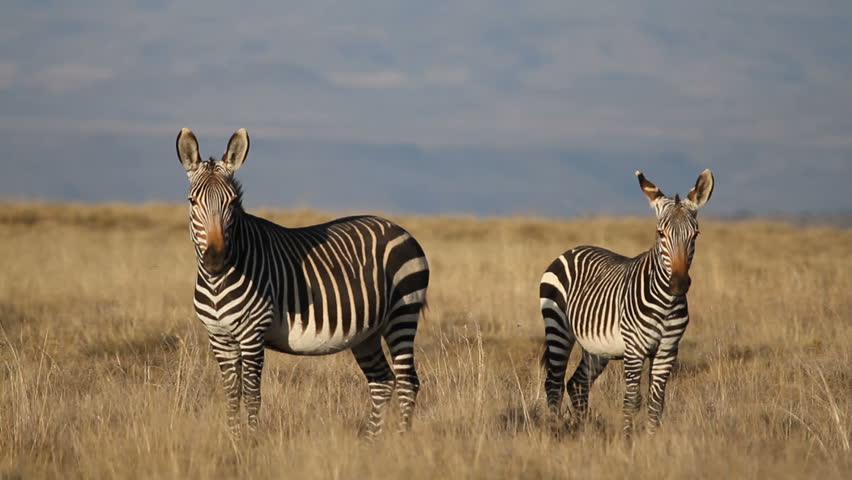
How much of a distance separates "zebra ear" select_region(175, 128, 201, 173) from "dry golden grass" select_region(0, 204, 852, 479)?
193 centimetres

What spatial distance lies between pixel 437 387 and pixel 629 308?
217 cm

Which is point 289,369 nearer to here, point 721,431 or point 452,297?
point 721,431

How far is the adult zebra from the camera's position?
6.41 metres

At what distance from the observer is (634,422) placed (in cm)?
719

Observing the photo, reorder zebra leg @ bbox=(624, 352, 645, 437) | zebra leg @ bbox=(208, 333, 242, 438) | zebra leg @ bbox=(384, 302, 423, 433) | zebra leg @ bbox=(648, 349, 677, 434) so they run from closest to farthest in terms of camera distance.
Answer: zebra leg @ bbox=(208, 333, 242, 438)
zebra leg @ bbox=(648, 349, 677, 434)
zebra leg @ bbox=(624, 352, 645, 437)
zebra leg @ bbox=(384, 302, 423, 433)

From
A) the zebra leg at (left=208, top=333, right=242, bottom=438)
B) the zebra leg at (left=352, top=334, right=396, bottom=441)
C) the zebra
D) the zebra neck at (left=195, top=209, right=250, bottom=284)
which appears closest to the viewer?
the zebra neck at (left=195, top=209, right=250, bottom=284)

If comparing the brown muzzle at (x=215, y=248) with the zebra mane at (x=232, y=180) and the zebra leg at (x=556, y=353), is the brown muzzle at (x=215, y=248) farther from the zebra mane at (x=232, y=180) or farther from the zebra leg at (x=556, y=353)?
the zebra leg at (x=556, y=353)

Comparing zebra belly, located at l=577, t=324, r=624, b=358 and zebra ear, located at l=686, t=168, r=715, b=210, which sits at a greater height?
zebra ear, located at l=686, t=168, r=715, b=210

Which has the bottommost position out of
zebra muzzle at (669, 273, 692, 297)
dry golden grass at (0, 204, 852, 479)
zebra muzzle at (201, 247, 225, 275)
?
dry golden grass at (0, 204, 852, 479)

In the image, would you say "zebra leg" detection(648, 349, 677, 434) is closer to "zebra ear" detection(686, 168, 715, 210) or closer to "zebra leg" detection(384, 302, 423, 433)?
"zebra ear" detection(686, 168, 715, 210)

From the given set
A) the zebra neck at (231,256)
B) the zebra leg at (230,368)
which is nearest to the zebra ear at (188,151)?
the zebra neck at (231,256)

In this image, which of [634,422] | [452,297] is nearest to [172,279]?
[452,297]

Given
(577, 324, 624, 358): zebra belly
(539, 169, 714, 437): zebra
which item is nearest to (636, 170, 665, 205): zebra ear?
(539, 169, 714, 437): zebra

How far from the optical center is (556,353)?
8445mm
